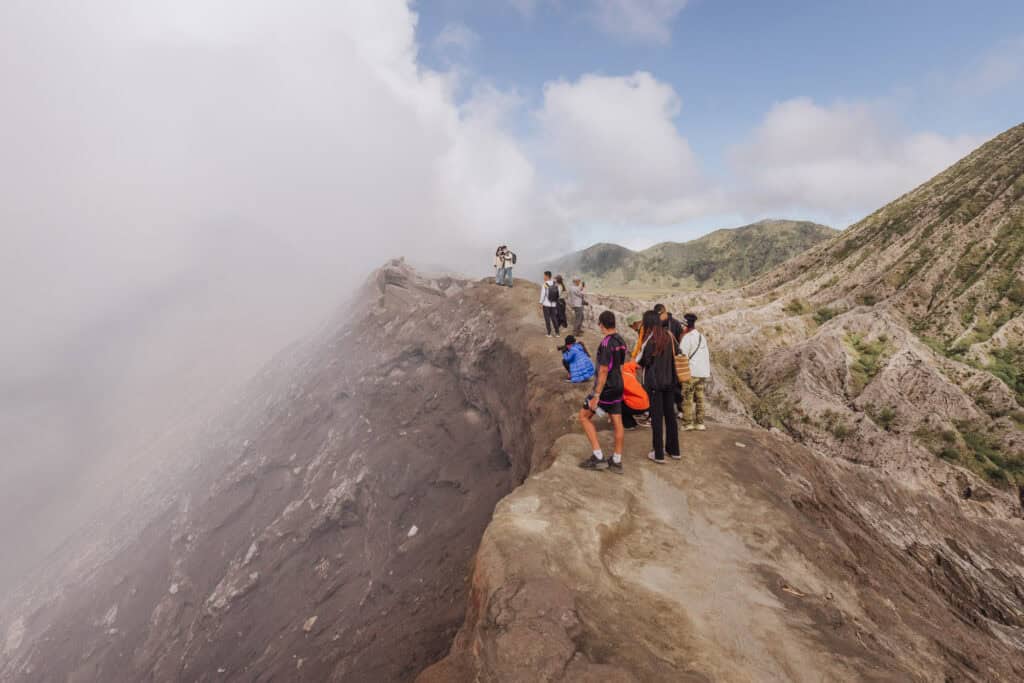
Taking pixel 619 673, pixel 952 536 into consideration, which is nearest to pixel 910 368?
pixel 952 536

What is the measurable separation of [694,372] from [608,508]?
4267 mm

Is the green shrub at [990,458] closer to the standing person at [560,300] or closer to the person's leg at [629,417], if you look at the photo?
the person's leg at [629,417]

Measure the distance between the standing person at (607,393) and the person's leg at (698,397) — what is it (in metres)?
2.93

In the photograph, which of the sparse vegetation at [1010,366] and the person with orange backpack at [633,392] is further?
→ the sparse vegetation at [1010,366]

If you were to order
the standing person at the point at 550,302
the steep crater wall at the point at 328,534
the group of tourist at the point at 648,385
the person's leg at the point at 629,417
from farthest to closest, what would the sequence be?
the steep crater wall at the point at 328,534 → the standing person at the point at 550,302 → the person's leg at the point at 629,417 → the group of tourist at the point at 648,385

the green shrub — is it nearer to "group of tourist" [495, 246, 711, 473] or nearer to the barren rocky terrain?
the barren rocky terrain

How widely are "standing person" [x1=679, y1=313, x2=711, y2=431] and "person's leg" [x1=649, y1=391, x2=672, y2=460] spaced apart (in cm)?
171

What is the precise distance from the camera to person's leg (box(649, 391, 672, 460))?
8.48 m

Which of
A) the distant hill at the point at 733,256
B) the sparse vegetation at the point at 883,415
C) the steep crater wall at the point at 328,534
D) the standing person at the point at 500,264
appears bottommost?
the steep crater wall at the point at 328,534

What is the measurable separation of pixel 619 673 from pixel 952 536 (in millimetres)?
13925

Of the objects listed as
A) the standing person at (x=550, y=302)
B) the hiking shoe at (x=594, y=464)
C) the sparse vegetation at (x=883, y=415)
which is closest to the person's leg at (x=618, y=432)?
the hiking shoe at (x=594, y=464)

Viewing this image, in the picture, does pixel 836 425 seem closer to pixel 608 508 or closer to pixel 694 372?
pixel 694 372

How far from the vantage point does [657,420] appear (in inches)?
340

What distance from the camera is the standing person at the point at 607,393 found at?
7.95 m
